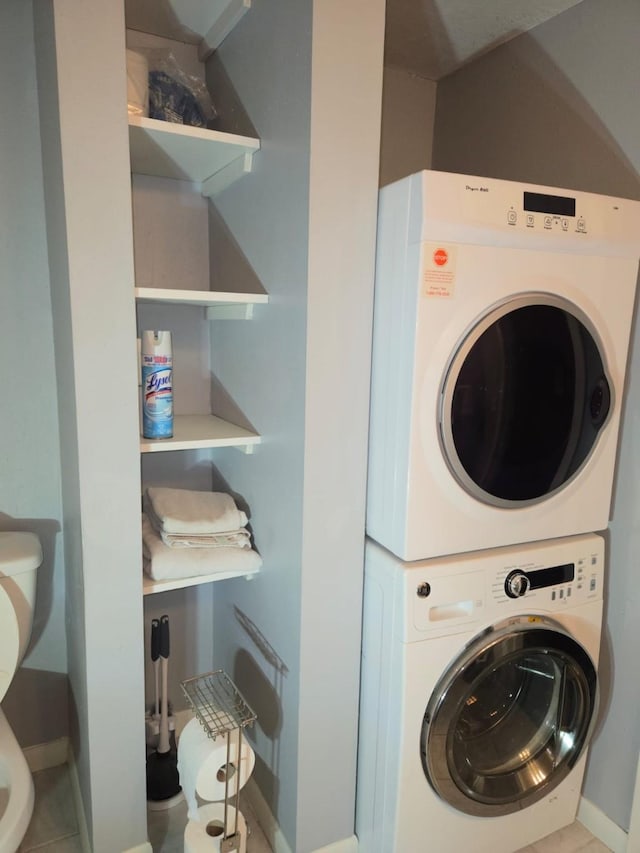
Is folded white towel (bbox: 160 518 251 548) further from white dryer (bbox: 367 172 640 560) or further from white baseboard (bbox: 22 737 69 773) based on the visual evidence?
white baseboard (bbox: 22 737 69 773)

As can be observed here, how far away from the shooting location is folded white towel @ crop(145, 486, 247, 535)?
1512 mm

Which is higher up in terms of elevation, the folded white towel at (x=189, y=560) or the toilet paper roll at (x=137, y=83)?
the toilet paper roll at (x=137, y=83)

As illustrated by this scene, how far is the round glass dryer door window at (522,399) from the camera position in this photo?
1.25 m

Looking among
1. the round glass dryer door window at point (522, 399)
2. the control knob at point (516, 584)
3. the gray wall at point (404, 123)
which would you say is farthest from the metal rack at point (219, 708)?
the gray wall at point (404, 123)

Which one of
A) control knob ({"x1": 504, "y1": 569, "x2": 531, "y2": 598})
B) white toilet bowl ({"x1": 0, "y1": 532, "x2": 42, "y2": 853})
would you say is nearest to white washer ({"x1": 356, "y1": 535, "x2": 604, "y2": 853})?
control knob ({"x1": 504, "y1": 569, "x2": 531, "y2": 598})

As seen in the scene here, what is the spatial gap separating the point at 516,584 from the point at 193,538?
794mm

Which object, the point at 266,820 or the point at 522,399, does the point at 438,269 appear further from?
the point at 266,820

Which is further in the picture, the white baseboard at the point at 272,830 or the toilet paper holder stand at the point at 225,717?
the white baseboard at the point at 272,830

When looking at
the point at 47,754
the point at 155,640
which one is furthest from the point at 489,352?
the point at 47,754

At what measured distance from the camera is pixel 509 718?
5.09 feet

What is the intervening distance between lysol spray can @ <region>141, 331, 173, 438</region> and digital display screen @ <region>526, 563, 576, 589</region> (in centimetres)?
94

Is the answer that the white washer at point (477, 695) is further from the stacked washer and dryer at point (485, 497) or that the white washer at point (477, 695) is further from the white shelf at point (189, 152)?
the white shelf at point (189, 152)

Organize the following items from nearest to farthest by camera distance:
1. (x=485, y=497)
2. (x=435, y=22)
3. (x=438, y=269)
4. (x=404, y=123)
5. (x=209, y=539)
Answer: (x=438, y=269), (x=485, y=497), (x=209, y=539), (x=435, y=22), (x=404, y=123)

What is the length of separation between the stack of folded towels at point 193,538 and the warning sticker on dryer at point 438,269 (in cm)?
79
